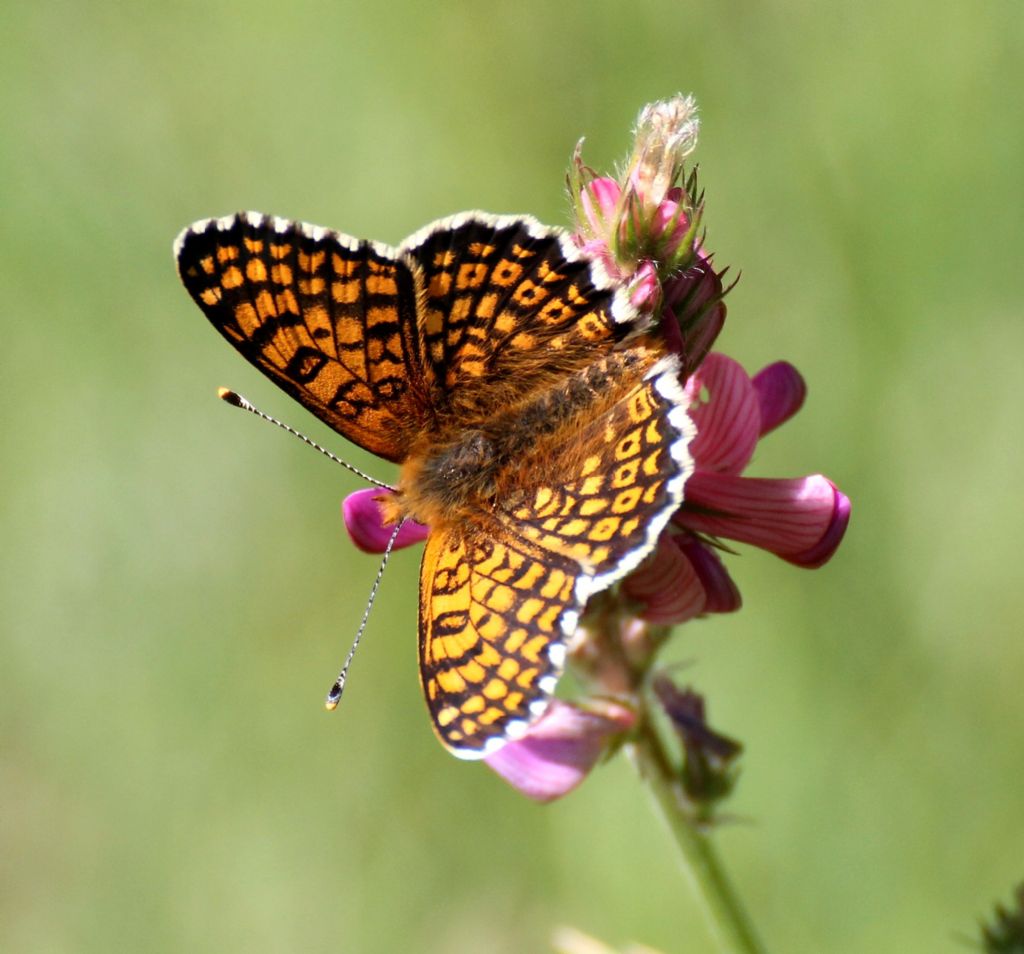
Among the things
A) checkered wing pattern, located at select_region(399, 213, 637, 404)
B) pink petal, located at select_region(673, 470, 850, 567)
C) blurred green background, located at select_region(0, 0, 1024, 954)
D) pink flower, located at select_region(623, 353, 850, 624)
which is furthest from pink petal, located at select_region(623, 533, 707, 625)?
blurred green background, located at select_region(0, 0, 1024, 954)

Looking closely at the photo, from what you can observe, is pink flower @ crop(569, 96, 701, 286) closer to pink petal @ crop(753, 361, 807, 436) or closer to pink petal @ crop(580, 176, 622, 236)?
pink petal @ crop(580, 176, 622, 236)

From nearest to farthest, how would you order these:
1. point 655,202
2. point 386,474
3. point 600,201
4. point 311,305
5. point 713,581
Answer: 1. point 655,202
2. point 600,201
3. point 713,581
4. point 311,305
5. point 386,474

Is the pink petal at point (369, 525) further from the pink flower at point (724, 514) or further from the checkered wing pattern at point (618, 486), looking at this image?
the pink flower at point (724, 514)

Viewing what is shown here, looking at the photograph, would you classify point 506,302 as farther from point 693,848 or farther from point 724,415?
point 693,848

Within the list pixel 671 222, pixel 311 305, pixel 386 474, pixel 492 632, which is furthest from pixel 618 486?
pixel 386 474

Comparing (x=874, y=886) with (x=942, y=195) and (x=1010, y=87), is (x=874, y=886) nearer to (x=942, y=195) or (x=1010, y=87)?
(x=942, y=195)

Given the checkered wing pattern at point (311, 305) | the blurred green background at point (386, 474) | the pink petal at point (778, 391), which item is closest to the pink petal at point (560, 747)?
the pink petal at point (778, 391)
